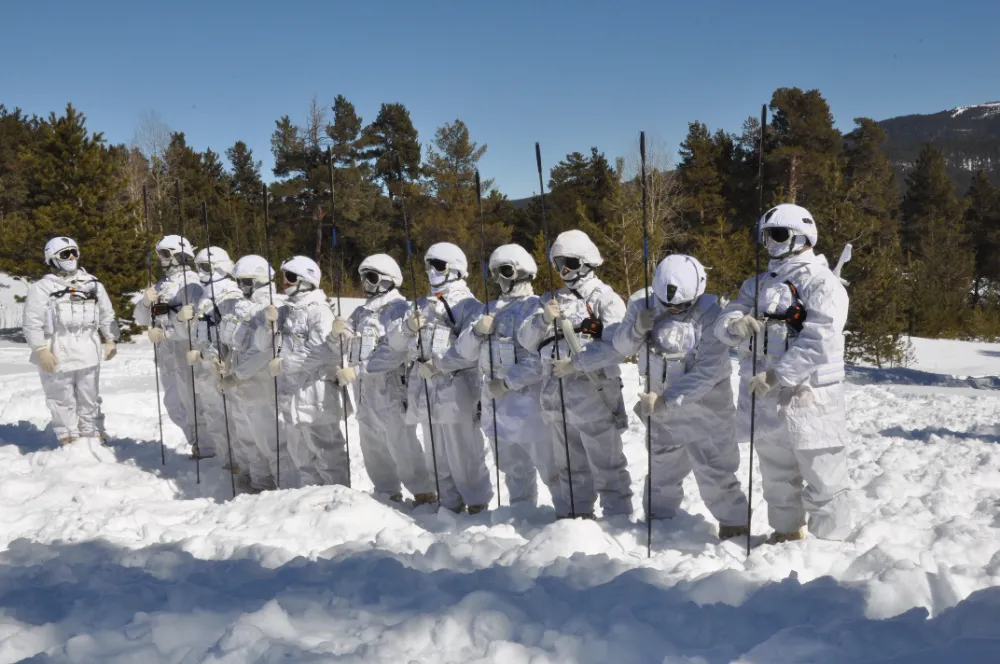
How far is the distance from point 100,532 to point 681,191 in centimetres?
2893

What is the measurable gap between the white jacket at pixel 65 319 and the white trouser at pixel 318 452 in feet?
9.80

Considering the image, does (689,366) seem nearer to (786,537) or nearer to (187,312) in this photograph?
(786,537)

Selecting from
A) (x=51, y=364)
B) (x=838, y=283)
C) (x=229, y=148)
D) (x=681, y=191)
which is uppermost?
(x=229, y=148)

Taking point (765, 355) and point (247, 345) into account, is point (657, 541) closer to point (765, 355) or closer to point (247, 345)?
point (765, 355)

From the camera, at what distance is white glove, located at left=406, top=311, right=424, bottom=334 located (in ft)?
20.3

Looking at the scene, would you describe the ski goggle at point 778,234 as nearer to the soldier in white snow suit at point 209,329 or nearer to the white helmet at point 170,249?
the soldier in white snow suit at point 209,329

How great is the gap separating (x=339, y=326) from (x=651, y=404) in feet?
9.38

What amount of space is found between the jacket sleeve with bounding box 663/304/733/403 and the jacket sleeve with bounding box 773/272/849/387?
1.41 ft

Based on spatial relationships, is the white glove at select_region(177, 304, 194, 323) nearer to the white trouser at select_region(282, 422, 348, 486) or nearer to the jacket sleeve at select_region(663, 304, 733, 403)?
the white trouser at select_region(282, 422, 348, 486)

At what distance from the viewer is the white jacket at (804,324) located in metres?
4.63

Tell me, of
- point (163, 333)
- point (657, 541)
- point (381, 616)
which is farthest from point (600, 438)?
point (163, 333)

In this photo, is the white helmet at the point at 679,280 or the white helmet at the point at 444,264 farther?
the white helmet at the point at 444,264

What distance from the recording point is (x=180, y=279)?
9.00m

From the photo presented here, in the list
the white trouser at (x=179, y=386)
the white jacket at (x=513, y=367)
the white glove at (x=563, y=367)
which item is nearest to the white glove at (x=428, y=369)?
the white jacket at (x=513, y=367)
